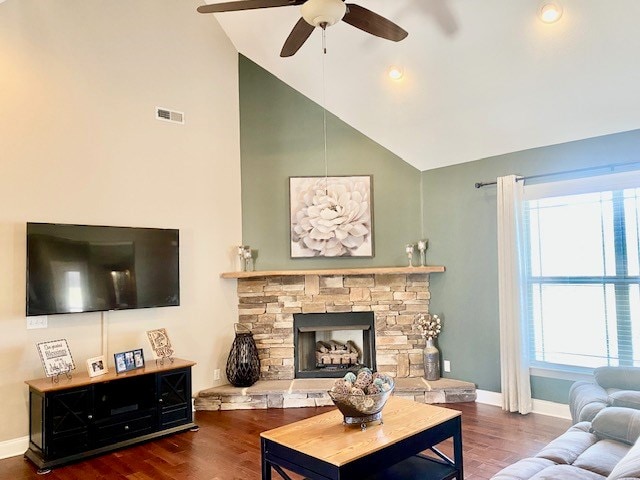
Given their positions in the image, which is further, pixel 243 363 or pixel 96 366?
pixel 243 363

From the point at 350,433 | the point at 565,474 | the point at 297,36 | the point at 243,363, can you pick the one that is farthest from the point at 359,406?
the point at 243,363

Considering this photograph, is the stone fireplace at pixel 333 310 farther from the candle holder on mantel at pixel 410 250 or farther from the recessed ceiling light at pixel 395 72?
the recessed ceiling light at pixel 395 72

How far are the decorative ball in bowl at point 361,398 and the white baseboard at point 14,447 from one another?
2.79 meters

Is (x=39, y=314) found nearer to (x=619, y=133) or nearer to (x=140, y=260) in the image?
(x=140, y=260)

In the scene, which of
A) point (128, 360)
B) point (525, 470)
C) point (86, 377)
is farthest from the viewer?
point (128, 360)

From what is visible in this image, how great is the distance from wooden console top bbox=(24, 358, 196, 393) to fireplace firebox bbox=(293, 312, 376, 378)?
1.44 m

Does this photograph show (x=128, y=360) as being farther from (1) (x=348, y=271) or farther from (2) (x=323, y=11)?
(2) (x=323, y=11)

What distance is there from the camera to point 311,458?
2.35 metres

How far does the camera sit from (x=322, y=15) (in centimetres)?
281

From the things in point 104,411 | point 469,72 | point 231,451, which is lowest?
point 231,451

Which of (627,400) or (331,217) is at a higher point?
(331,217)

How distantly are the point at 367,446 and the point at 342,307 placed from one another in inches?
116

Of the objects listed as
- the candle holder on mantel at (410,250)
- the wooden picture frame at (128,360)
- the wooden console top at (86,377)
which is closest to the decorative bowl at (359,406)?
the wooden console top at (86,377)

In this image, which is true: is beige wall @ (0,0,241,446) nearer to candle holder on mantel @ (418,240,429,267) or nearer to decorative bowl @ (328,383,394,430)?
candle holder on mantel @ (418,240,429,267)
